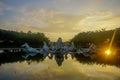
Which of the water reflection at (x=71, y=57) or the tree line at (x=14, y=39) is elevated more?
the tree line at (x=14, y=39)

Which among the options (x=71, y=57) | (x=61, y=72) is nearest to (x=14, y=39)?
(x=71, y=57)

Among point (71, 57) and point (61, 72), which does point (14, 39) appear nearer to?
point (71, 57)

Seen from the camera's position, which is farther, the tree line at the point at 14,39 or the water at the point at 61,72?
the tree line at the point at 14,39

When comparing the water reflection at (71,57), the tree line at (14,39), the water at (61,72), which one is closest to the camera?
the water at (61,72)

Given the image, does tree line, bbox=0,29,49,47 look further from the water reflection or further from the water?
the water

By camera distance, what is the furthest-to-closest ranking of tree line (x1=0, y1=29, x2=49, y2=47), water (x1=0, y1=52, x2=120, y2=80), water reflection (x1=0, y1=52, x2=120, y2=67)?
tree line (x1=0, y1=29, x2=49, y2=47), water reflection (x1=0, y1=52, x2=120, y2=67), water (x1=0, y1=52, x2=120, y2=80)

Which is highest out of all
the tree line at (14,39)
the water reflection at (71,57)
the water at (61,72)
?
the tree line at (14,39)

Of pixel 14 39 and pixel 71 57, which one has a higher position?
pixel 14 39

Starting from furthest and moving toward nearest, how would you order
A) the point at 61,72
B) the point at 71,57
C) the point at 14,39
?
the point at 14,39
the point at 71,57
the point at 61,72

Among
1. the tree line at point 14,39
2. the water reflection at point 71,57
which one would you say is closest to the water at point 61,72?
the water reflection at point 71,57

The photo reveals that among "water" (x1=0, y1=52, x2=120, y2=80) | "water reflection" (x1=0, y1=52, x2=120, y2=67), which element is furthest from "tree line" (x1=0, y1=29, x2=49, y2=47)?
"water" (x1=0, y1=52, x2=120, y2=80)

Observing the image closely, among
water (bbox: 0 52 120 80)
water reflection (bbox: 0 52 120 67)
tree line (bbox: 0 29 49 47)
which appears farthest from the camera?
tree line (bbox: 0 29 49 47)

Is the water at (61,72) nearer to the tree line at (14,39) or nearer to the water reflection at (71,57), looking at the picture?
the water reflection at (71,57)

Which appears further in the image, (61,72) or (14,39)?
(14,39)
